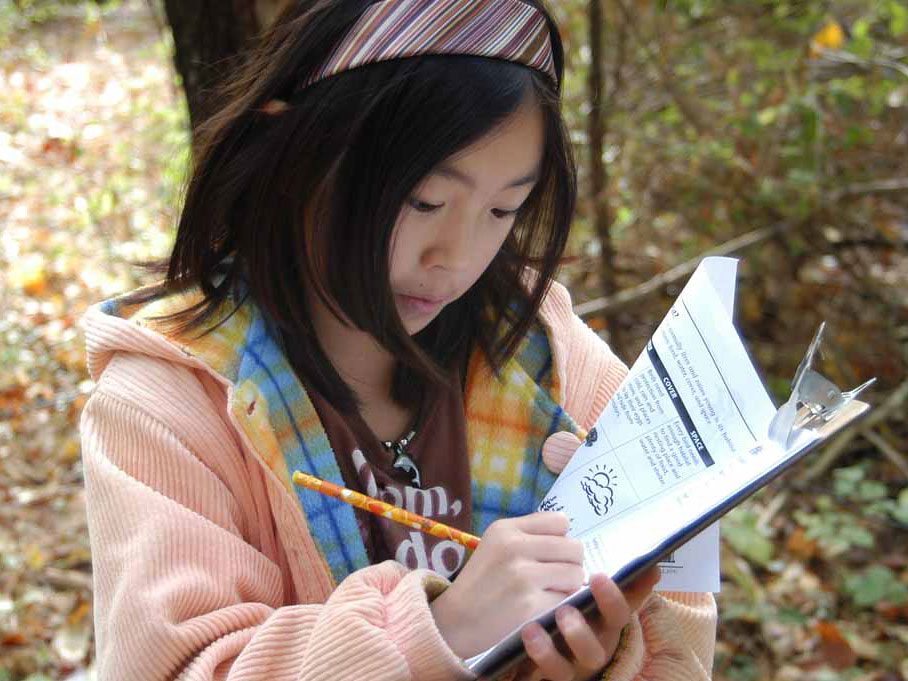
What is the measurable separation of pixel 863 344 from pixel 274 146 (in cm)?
256

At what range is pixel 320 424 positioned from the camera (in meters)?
1.30

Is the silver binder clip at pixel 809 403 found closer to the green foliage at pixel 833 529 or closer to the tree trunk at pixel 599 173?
the green foliage at pixel 833 529

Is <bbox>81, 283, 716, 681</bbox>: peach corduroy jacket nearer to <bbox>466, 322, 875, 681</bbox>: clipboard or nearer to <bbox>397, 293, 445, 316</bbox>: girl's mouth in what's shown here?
<bbox>466, 322, 875, 681</bbox>: clipboard

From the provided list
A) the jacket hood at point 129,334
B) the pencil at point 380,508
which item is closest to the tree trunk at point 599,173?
the jacket hood at point 129,334

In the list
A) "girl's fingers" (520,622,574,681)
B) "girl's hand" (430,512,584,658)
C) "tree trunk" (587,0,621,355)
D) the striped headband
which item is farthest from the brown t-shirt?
"tree trunk" (587,0,621,355)

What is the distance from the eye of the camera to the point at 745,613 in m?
2.61

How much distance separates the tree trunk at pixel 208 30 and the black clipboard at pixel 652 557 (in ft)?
4.37

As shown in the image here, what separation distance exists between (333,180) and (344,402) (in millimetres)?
315

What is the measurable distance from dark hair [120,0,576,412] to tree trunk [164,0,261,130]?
59 cm

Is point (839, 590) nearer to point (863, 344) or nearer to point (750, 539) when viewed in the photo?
point (750, 539)

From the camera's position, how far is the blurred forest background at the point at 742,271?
2643mm

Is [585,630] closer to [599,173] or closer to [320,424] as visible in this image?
[320,424]

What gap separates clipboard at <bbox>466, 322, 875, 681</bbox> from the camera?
98 centimetres

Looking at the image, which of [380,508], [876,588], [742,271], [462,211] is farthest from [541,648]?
[742,271]
